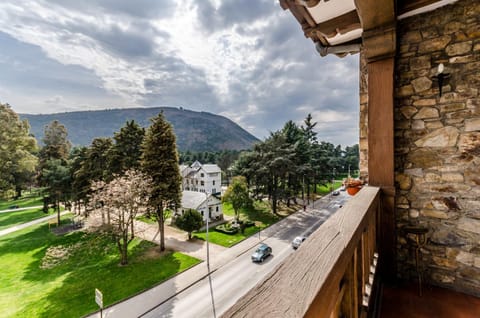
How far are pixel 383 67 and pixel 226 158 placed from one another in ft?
112

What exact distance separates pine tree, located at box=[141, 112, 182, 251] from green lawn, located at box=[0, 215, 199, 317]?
1680mm

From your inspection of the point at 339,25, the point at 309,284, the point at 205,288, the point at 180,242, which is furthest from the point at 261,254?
the point at 309,284

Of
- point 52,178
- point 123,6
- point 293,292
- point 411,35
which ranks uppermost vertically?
point 123,6

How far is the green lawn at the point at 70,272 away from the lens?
7.02 metres

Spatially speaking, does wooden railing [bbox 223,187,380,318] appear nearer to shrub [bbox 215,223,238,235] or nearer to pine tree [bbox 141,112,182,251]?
pine tree [bbox 141,112,182,251]

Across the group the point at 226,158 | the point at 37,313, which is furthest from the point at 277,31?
the point at 226,158

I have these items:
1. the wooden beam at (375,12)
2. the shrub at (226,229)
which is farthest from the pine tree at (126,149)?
the wooden beam at (375,12)

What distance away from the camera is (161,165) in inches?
384

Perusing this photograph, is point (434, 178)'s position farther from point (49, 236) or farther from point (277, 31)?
point (49, 236)

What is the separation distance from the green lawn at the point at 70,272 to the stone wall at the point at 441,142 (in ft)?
28.0

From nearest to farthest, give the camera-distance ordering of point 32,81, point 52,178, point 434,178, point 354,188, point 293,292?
point 293,292, point 434,178, point 354,188, point 52,178, point 32,81

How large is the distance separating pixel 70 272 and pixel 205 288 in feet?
20.3

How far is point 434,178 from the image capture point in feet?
6.10

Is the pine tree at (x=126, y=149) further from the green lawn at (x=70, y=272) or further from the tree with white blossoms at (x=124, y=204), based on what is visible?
the green lawn at (x=70, y=272)
